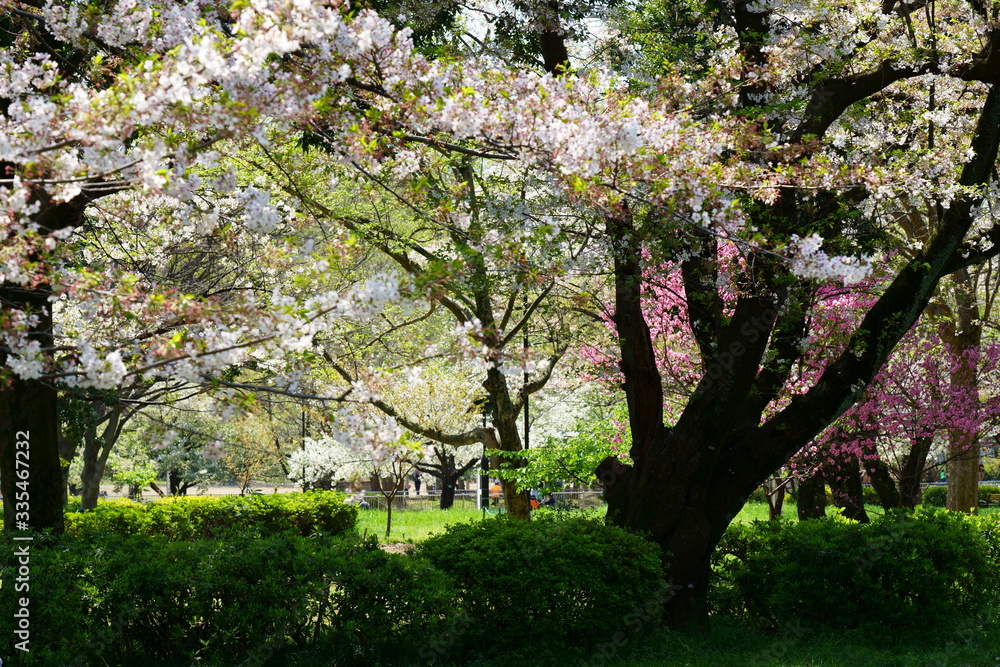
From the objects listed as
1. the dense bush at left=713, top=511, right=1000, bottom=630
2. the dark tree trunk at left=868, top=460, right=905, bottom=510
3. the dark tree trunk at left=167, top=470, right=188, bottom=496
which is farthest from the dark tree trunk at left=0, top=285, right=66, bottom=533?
the dark tree trunk at left=167, top=470, right=188, bottom=496

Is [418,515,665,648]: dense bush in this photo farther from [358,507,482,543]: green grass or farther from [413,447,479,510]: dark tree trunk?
[413,447,479,510]: dark tree trunk

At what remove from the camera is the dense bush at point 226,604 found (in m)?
5.43

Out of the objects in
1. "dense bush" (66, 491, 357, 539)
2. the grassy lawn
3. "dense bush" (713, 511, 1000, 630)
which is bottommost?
"dense bush" (713, 511, 1000, 630)

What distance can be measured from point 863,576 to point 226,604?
5178 mm

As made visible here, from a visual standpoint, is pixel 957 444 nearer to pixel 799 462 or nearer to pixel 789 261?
pixel 799 462

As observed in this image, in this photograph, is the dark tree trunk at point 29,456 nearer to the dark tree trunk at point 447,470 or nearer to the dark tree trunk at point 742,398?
the dark tree trunk at point 742,398

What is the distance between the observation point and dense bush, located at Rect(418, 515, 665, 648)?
616 cm

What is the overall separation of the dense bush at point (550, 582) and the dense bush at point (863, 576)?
1.40 m

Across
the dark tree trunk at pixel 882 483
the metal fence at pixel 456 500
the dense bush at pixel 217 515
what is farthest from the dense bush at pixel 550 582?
the metal fence at pixel 456 500

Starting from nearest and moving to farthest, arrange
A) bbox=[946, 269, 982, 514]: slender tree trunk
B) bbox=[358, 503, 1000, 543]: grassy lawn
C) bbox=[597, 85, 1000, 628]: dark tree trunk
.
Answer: bbox=[597, 85, 1000, 628]: dark tree trunk
bbox=[946, 269, 982, 514]: slender tree trunk
bbox=[358, 503, 1000, 543]: grassy lawn

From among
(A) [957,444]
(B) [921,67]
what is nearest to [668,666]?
(B) [921,67]

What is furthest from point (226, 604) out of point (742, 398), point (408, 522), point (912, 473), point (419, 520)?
point (419, 520)

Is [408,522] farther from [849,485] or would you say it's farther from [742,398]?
[742,398]

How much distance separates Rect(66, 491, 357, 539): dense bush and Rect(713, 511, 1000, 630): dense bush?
7.50 m
